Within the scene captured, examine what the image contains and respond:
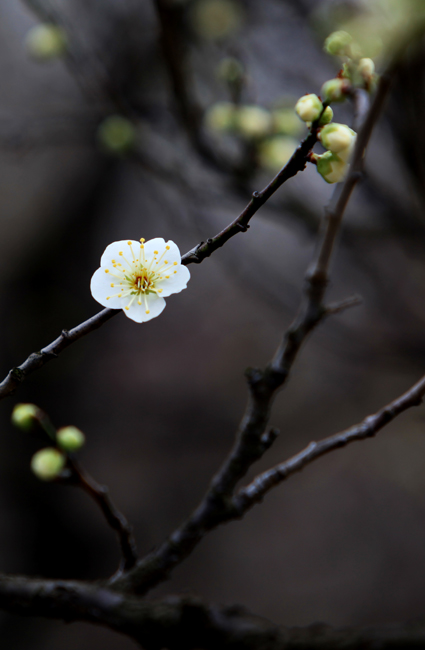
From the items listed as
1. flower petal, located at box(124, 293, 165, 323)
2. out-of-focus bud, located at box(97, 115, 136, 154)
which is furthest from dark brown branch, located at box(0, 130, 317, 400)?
out-of-focus bud, located at box(97, 115, 136, 154)

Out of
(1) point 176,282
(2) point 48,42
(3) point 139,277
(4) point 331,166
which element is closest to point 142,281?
(3) point 139,277

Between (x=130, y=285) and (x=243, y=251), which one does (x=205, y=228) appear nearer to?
(x=243, y=251)

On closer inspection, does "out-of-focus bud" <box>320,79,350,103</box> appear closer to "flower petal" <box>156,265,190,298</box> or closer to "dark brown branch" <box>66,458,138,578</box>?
"flower petal" <box>156,265,190,298</box>

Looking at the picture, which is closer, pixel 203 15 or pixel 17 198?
pixel 203 15

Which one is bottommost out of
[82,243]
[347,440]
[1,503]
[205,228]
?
[347,440]

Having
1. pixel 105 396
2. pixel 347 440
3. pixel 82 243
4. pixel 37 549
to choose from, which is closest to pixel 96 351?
pixel 105 396

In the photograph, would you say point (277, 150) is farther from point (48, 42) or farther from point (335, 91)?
point (335, 91)
